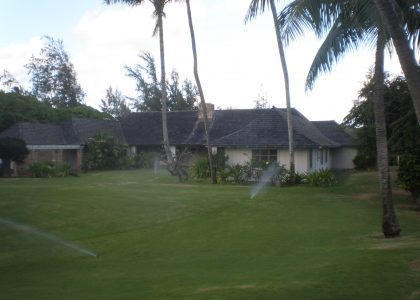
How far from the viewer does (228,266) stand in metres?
12.2

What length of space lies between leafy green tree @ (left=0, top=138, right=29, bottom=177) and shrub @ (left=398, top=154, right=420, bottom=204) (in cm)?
2561

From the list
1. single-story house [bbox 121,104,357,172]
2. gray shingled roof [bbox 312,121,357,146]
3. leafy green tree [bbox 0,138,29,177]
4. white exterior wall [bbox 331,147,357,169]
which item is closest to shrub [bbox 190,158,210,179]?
single-story house [bbox 121,104,357,172]

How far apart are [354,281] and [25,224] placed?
12.5m

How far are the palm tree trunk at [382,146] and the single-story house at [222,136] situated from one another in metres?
18.9

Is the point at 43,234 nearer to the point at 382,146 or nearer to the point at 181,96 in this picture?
the point at 382,146

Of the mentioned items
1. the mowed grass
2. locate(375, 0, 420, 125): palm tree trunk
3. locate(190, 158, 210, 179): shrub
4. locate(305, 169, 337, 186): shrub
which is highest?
locate(375, 0, 420, 125): palm tree trunk

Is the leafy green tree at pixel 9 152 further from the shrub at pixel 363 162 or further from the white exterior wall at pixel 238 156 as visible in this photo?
the shrub at pixel 363 162

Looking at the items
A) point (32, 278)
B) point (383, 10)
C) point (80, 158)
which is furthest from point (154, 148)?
point (383, 10)

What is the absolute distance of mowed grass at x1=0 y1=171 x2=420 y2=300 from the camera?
913cm

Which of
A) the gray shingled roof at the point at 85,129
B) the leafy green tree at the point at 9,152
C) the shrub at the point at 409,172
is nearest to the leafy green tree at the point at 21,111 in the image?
the gray shingled roof at the point at 85,129

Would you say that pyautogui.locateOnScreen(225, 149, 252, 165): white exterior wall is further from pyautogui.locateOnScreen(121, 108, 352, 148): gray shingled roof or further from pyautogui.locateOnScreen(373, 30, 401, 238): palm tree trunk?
pyautogui.locateOnScreen(373, 30, 401, 238): palm tree trunk

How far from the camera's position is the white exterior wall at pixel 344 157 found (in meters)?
49.8

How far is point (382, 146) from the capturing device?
14.3 meters

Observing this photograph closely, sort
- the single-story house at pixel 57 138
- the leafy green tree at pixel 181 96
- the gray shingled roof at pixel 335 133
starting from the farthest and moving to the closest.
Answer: the leafy green tree at pixel 181 96 < the gray shingled roof at pixel 335 133 < the single-story house at pixel 57 138
